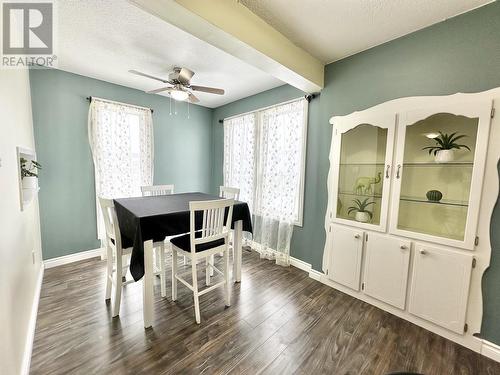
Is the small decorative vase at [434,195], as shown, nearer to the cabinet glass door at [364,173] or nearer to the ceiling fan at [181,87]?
the cabinet glass door at [364,173]

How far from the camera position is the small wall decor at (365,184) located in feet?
7.16

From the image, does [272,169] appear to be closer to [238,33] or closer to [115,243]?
[238,33]

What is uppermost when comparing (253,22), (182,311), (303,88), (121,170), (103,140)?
(253,22)

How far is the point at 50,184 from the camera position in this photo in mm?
2715

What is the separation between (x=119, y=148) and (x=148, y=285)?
226 cm

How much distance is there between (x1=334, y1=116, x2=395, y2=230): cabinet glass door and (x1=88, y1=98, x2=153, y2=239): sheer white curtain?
2.88 metres

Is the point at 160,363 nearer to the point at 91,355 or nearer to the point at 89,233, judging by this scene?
the point at 91,355

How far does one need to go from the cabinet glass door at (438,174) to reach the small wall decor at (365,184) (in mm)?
224

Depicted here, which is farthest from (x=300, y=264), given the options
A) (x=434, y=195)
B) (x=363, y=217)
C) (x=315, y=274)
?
(x=434, y=195)

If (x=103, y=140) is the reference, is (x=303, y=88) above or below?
above

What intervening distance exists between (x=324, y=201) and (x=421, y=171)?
98 centimetres

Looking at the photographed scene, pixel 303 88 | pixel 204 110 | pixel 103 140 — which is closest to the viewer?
pixel 303 88

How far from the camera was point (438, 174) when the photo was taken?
1.88 metres

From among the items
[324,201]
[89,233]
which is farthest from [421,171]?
[89,233]
